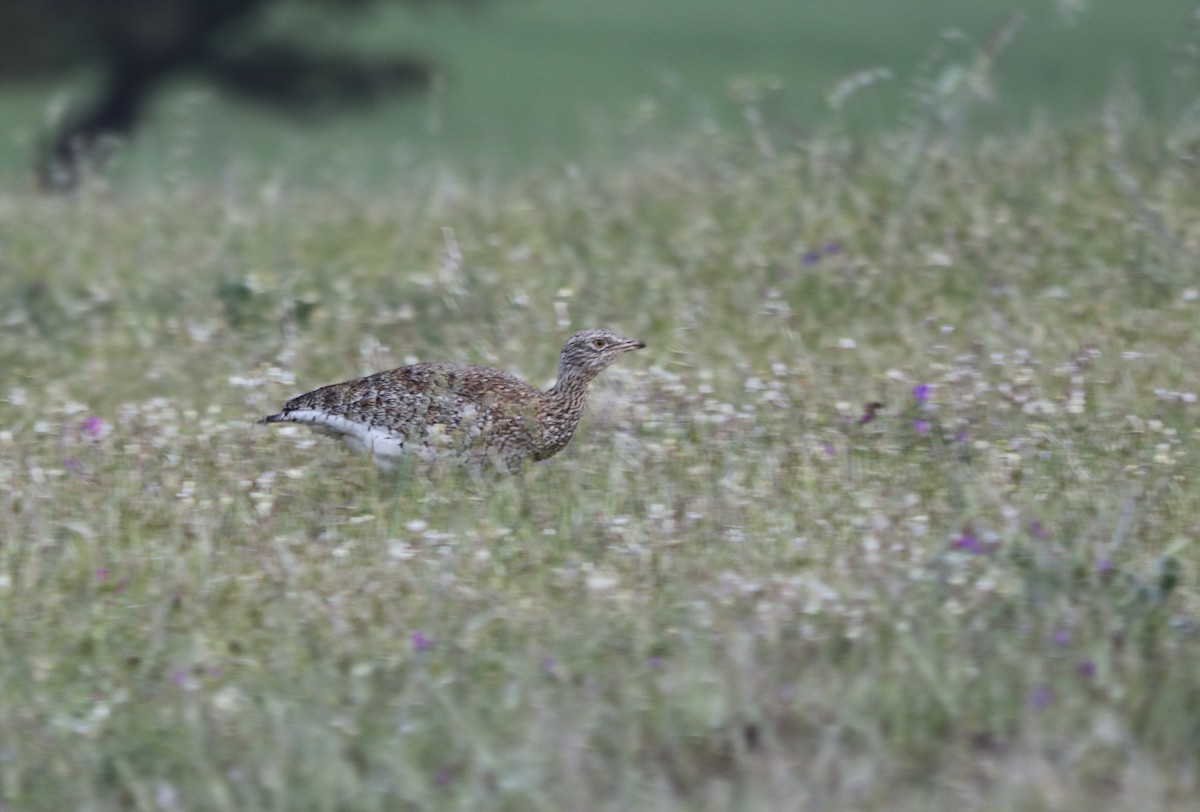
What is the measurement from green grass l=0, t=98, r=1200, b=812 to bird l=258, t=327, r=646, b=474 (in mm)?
138

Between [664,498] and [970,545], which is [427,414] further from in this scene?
[970,545]

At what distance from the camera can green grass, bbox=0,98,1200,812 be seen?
455cm

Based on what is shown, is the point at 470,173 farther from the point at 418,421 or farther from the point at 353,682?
the point at 353,682

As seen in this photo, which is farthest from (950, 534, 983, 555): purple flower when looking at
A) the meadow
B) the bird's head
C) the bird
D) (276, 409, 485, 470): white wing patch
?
the bird's head

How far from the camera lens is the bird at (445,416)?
6.48 m

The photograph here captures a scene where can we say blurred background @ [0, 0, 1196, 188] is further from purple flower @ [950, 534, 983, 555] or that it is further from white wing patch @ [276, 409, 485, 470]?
purple flower @ [950, 534, 983, 555]

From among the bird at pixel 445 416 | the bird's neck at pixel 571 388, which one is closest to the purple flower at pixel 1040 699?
the bird at pixel 445 416

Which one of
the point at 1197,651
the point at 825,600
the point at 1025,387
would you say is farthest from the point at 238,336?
the point at 1197,651

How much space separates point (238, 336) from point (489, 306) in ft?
4.18

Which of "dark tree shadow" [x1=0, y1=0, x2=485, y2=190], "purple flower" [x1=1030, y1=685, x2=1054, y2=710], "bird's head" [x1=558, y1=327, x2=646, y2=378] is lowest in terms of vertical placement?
"dark tree shadow" [x1=0, y1=0, x2=485, y2=190]

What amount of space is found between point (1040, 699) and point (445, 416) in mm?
2689

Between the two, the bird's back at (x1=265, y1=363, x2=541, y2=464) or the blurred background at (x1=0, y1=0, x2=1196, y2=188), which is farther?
the blurred background at (x1=0, y1=0, x2=1196, y2=188)

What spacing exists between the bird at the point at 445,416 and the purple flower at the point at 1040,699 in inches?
95.8

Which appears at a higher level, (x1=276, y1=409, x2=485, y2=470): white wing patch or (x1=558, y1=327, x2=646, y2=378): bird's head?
(x1=558, y1=327, x2=646, y2=378): bird's head
